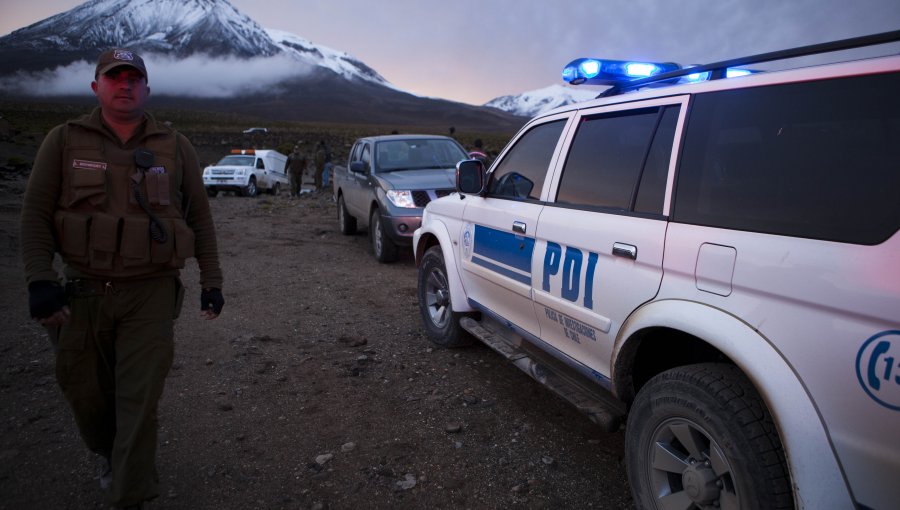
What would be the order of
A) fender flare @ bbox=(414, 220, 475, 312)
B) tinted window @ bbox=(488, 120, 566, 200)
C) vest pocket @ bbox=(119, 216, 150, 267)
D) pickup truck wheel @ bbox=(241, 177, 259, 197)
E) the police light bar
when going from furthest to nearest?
1. pickup truck wheel @ bbox=(241, 177, 259, 197)
2. fender flare @ bbox=(414, 220, 475, 312)
3. tinted window @ bbox=(488, 120, 566, 200)
4. the police light bar
5. vest pocket @ bbox=(119, 216, 150, 267)

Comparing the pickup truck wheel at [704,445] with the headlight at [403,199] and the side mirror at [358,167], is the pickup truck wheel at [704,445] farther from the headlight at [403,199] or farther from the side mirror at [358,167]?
the side mirror at [358,167]

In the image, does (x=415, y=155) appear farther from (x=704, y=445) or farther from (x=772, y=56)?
(x=704, y=445)

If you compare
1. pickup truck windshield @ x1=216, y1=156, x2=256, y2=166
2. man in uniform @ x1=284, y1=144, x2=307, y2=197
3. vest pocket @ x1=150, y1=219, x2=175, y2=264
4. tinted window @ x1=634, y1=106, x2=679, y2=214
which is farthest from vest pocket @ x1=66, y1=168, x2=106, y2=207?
pickup truck windshield @ x1=216, y1=156, x2=256, y2=166

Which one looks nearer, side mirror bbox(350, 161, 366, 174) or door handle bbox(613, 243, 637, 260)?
door handle bbox(613, 243, 637, 260)

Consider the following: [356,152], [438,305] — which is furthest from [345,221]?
[438,305]

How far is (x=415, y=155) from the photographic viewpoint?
905cm

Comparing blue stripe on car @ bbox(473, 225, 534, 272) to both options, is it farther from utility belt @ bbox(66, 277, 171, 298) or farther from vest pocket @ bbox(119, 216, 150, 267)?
utility belt @ bbox(66, 277, 171, 298)

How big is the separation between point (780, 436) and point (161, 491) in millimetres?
2847

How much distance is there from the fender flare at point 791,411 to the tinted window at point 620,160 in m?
0.70

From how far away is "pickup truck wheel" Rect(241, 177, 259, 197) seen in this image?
69.3 feet

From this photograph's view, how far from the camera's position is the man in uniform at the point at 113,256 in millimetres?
2504

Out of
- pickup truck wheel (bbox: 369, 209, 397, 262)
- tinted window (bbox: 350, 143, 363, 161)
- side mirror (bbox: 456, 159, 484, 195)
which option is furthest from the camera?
tinted window (bbox: 350, 143, 363, 161)

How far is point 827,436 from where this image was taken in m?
1.76

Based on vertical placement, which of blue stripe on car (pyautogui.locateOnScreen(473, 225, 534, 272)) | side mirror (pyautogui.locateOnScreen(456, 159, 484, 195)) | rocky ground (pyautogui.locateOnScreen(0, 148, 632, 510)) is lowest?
rocky ground (pyautogui.locateOnScreen(0, 148, 632, 510))
